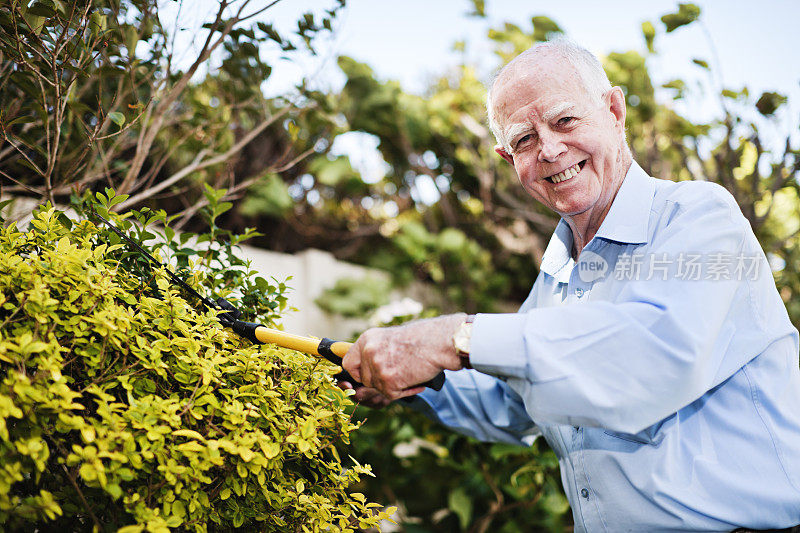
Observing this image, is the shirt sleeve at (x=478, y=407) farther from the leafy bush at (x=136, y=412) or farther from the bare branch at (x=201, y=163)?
the bare branch at (x=201, y=163)

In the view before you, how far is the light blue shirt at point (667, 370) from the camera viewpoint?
135 centimetres

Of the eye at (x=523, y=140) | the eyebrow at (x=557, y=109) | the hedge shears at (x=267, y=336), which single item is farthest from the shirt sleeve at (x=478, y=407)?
the eyebrow at (x=557, y=109)

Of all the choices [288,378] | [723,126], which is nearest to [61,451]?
[288,378]

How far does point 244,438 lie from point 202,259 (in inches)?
30.0

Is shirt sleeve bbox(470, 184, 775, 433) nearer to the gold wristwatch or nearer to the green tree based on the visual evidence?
the gold wristwatch

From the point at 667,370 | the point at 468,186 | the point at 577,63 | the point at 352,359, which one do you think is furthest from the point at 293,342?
the point at 468,186

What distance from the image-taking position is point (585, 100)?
188 cm

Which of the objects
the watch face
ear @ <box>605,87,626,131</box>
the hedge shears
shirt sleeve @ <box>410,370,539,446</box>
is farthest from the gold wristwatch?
ear @ <box>605,87,626,131</box>

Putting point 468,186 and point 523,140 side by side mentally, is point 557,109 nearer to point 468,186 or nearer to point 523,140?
point 523,140

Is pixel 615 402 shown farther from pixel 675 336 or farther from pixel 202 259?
pixel 202 259

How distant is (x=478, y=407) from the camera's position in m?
2.21

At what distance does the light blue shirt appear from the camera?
1.35 m

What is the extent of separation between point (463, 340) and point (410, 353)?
5.5 inches

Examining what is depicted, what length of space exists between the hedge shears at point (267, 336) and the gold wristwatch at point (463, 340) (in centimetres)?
13
